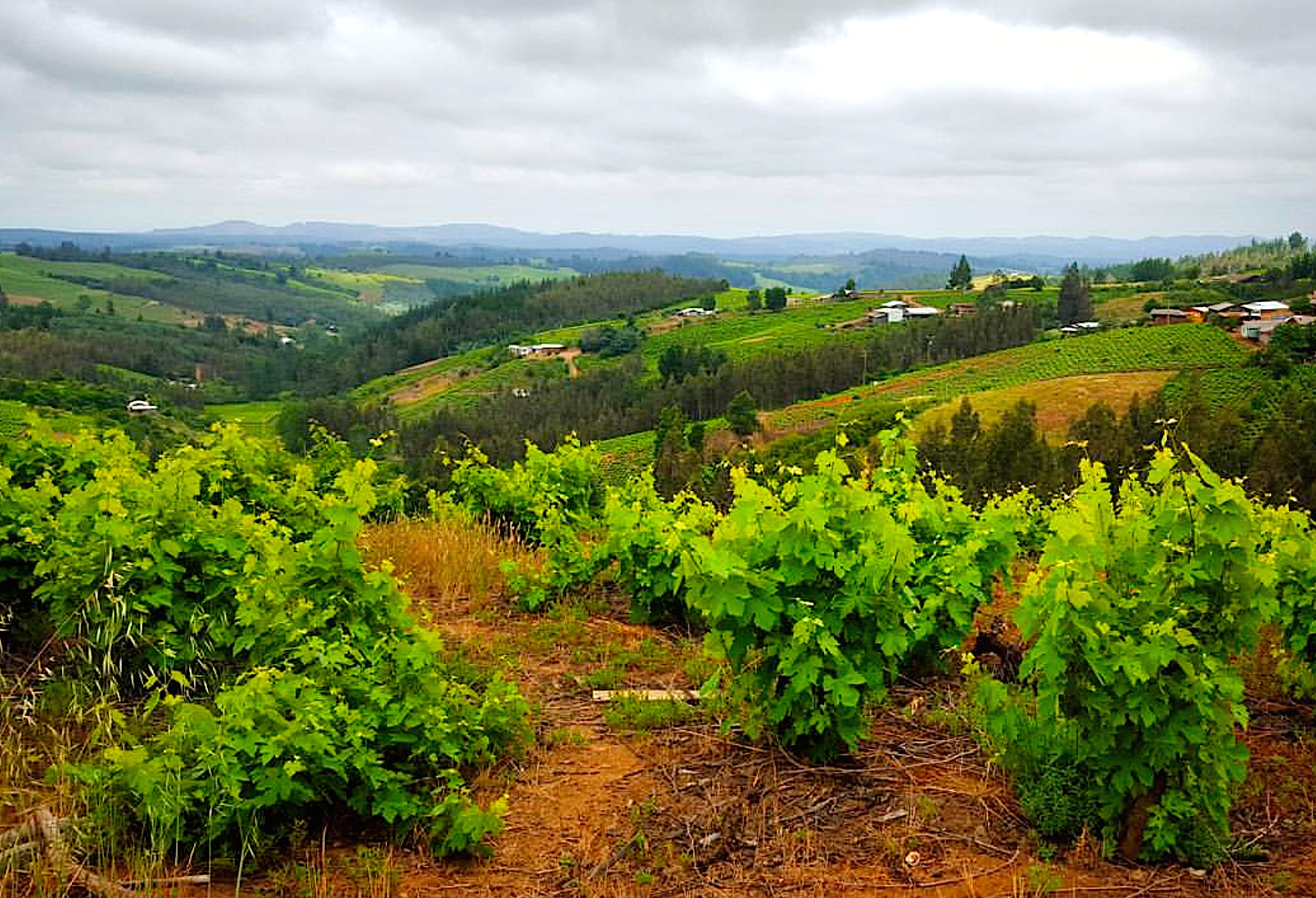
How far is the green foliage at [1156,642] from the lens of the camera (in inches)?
160

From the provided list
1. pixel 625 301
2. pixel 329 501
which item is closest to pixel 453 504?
pixel 329 501

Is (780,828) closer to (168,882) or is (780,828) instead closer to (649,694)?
(649,694)

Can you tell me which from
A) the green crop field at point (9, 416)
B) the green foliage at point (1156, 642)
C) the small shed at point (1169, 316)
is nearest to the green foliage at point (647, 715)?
the green foliage at point (1156, 642)

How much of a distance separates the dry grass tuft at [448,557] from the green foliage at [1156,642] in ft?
18.4

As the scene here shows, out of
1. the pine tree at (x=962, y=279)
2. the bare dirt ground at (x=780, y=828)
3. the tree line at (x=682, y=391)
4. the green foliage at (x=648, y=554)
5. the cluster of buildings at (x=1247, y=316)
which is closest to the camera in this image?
the bare dirt ground at (x=780, y=828)

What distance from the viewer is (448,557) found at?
9.42 metres

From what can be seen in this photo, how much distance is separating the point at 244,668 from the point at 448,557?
365 cm

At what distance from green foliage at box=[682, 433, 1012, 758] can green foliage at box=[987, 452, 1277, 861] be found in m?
0.88

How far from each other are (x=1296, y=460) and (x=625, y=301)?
139193 millimetres

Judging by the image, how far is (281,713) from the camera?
4.28 meters

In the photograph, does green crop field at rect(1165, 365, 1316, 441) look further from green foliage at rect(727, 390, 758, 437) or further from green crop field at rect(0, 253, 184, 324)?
green crop field at rect(0, 253, 184, 324)

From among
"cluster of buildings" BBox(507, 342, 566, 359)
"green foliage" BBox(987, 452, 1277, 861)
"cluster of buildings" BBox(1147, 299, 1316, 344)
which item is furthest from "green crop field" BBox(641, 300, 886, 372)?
"green foliage" BBox(987, 452, 1277, 861)

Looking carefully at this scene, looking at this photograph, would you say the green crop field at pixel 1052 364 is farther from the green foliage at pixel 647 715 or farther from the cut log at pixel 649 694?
the green foliage at pixel 647 715

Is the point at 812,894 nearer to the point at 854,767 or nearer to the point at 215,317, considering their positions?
→ the point at 854,767
